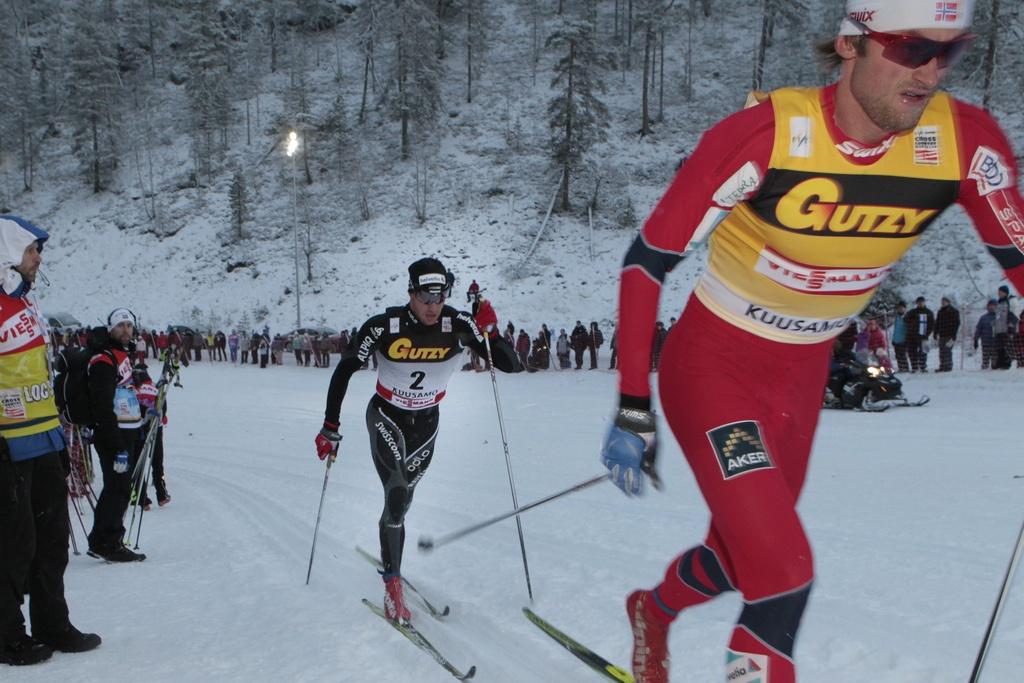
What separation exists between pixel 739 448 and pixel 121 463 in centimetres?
589

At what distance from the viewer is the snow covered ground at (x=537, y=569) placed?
3883 millimetres

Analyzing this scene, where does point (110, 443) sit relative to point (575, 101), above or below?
below

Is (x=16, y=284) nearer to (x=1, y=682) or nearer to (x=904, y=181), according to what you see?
(x=1, y=682)

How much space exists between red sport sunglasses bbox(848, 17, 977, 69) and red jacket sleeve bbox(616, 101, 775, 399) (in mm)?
370

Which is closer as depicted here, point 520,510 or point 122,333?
point 520,510

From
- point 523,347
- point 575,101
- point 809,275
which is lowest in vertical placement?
point 523,347

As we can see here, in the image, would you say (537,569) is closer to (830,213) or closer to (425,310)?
(425,310)

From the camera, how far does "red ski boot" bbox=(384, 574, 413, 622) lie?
4.63 m

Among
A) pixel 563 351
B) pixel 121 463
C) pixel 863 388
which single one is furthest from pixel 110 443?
pixel 563 351

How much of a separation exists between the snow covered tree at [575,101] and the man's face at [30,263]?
1395 inches

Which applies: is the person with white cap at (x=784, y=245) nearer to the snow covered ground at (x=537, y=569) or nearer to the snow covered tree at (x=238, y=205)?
the snow covered ground at (x=537, y=569)

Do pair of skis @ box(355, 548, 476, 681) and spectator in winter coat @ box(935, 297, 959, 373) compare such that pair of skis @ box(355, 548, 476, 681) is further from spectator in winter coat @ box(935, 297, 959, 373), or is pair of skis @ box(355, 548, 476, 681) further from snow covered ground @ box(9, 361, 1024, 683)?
spectator in winter coat @ box(935, 297, 959, 373)

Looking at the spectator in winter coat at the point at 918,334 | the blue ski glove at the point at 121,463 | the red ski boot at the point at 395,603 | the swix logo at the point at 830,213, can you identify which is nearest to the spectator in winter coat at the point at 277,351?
the spectator in winter coat at the point at 918,334

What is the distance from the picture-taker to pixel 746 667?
2.16 metres
